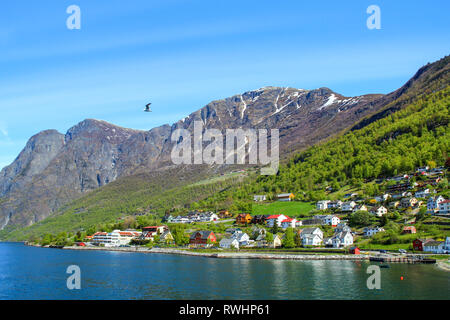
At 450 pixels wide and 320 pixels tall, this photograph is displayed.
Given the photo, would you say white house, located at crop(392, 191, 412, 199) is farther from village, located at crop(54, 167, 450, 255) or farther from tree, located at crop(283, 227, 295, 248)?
tree, located at crop(283, 227, 295, 248)

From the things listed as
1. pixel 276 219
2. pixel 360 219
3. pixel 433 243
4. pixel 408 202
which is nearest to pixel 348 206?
pixel 408 202

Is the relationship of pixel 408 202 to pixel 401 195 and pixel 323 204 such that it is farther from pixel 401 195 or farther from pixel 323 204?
pixel 323 204

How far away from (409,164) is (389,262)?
86.0m

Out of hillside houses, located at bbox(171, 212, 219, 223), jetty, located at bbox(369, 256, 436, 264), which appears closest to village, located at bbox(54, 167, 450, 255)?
hillside houses, located at bbox(171, 212, 219, 223)

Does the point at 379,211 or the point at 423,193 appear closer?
the point at 379,211

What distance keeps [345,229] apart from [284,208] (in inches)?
1897

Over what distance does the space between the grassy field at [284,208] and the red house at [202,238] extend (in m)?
34.2

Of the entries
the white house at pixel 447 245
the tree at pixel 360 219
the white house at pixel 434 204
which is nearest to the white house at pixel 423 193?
the white house at pixel 434 204

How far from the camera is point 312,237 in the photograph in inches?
4473

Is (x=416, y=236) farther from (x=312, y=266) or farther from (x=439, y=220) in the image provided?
(x=312, y=266)

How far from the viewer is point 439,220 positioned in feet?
333

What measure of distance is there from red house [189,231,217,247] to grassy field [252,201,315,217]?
34182mm

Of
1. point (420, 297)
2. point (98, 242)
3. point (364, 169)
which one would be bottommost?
point (98, 242)
